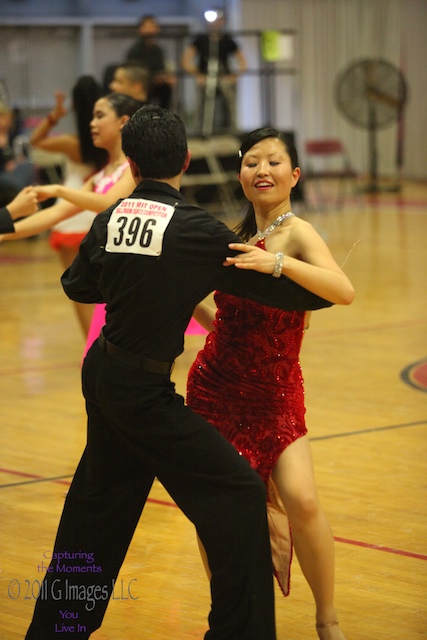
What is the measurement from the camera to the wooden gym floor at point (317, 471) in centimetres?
311

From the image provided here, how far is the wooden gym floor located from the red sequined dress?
0.45 meters

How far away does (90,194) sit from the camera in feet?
14.4

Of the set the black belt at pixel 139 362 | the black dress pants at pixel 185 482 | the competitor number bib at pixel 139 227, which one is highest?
the competitor number bib at pixel 139 227

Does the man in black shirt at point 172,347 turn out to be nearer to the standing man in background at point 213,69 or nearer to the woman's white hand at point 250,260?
the woman's white hand at point 250,260

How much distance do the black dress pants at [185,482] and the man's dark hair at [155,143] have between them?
455 millimetres

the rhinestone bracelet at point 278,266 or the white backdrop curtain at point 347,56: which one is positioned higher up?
the rhinestone bracelet at point 278,266

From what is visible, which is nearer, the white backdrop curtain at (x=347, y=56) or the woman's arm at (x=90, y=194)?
the woman's arm at (x=90, y=194)

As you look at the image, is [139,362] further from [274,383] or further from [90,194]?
[90,194]

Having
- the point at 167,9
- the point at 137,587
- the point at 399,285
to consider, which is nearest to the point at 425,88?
the point at 167,9

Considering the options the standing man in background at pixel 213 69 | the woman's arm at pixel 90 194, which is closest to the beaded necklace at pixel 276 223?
the woman's arm at pixel 90 194

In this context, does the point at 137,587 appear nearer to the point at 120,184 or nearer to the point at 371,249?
the point at 120,184

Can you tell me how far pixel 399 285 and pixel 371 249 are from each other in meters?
2.17

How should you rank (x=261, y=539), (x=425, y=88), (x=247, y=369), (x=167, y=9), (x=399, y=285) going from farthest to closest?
(x=425, y=88), (x=167, y=9), (x=399, y=285), (x=247, y=369), (x=261, y=539)

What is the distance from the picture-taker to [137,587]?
3.29m
